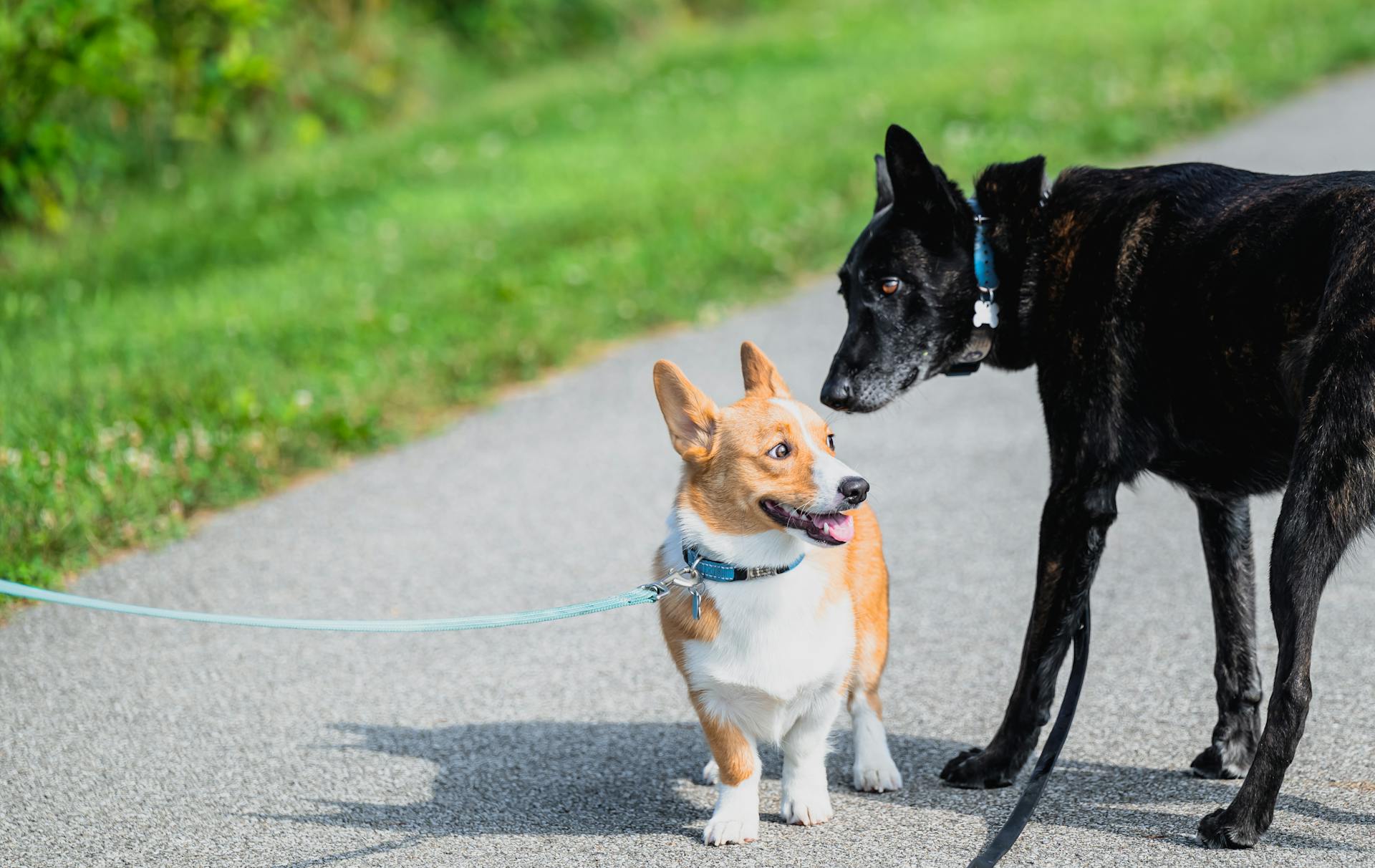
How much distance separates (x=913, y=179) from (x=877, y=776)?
1.60 metres

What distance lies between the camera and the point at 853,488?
10.7 feet

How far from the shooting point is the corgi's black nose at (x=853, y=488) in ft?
10.7

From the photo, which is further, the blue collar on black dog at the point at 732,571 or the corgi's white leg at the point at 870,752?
the corgi's white leg at the point at 870,752

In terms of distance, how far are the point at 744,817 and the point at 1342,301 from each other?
1.80 metres

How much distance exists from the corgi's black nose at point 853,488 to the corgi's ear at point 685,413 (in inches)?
15.5

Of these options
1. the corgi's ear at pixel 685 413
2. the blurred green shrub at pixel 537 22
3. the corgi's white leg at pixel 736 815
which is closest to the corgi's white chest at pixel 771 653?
the corgi's white leg at pixel 736 815

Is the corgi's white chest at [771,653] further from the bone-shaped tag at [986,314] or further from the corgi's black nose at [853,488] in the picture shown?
the bone-shaped tag at [986,314]

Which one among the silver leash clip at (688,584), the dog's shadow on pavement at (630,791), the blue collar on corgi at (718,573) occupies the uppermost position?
the blue collar on corgi at (718,573)

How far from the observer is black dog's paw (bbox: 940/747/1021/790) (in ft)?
12.0

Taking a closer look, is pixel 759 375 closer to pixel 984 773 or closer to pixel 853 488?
pixel 853 488

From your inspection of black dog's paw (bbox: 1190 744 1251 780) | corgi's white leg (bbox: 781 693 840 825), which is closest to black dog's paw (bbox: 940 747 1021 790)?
corgi's white leg (bbox: 781 693 840 825)

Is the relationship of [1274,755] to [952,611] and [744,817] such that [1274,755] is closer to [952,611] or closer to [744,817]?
[744,817]

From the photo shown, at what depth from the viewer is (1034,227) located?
3781 millimetres

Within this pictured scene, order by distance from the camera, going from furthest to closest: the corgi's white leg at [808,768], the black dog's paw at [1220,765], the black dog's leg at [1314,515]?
the black dog's paw at [1220,765] < the corgi's white leg at [808,768] < the black dog's leg at [1314,515]
